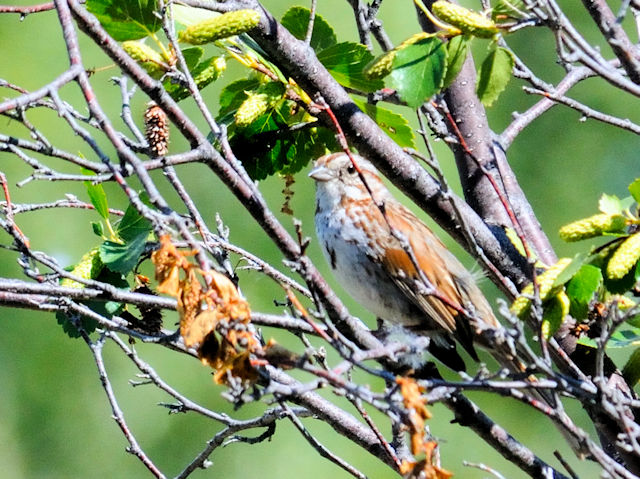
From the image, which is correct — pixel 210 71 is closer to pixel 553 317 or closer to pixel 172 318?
pixel 553 317

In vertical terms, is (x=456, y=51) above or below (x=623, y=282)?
above

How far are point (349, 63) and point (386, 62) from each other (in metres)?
0.67

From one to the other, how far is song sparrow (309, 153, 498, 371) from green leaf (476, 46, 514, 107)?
1.08 m

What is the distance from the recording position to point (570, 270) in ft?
5.84

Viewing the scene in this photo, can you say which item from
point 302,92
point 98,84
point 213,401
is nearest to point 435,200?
point 302,92

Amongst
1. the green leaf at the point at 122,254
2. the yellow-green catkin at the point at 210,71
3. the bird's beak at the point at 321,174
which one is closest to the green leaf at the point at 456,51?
the yellow-green catkin at the point at 210,71

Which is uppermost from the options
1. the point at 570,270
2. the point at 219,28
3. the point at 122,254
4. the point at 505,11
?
the point at 219,28

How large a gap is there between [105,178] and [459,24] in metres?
0.75

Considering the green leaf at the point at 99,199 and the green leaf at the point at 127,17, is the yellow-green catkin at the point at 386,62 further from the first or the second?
the green leaf at the point at 99,199

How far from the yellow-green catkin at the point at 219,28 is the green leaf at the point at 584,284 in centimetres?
84

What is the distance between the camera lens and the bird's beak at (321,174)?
3262 mm

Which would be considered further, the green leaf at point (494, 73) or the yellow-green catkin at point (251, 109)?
the yellow-green catkin at point (251, 109)

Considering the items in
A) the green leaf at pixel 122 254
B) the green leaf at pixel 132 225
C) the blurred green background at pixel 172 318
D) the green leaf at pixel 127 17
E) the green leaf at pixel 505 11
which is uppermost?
the green leaf at pixel 127 17

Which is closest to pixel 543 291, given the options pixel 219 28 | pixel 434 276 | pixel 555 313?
pixel 555 313
